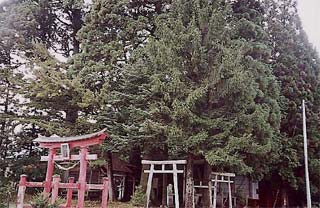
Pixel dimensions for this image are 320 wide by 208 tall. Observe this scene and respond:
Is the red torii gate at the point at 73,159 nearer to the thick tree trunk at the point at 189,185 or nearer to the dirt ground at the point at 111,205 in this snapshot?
the thick tree trunk at the point at 189,185

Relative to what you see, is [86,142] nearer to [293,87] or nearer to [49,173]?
[49,173]

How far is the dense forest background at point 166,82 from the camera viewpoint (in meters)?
3.73

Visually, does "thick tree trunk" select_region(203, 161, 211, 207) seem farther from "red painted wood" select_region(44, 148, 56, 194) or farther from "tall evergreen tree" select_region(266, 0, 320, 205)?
"red painted wood" select_region(44, 148, 56, 194)

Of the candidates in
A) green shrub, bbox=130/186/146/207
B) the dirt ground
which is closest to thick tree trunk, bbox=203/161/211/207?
green shrub, bbox=130/186/146/207

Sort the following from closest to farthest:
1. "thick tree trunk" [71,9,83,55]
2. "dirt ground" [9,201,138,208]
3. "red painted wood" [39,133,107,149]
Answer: "red painted wood" [39,133,107,149] < "dirt ground" [9,201,138,208] < "thick tree trunk" [71,9,83,55]

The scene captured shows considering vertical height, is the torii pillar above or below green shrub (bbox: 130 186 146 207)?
above

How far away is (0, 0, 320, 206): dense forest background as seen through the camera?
3.73 metres

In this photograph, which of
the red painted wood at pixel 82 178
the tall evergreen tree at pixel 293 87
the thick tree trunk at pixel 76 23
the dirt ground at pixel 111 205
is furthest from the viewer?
the thick tree trunk at pixel 76 23

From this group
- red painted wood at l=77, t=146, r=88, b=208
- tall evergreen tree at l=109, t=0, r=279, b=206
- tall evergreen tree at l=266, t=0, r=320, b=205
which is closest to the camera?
red painted wood at l=77, t=146, r=88, b=208

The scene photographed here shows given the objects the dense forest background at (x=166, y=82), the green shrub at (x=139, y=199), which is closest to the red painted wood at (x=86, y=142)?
the dense forest background at (x=166, y=82)

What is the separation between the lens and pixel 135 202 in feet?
13.5

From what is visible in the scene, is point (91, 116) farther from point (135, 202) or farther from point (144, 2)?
point (144, 2)

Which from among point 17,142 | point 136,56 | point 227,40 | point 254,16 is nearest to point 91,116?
point 136,56

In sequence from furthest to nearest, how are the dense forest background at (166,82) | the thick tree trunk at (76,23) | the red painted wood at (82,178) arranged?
the thick tree trunk at (76,23), the dense forest background at (166,82), the red painted wood at (82,178)
